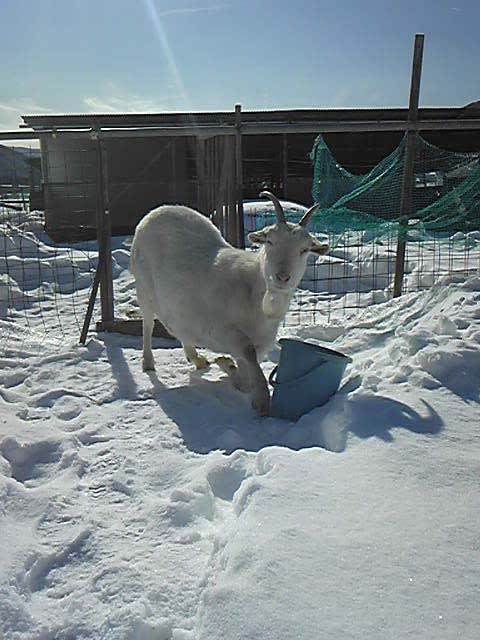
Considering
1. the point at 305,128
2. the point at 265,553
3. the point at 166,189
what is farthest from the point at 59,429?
the point at 166,189

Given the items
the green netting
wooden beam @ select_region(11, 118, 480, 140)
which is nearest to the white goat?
wooden beam @ select_region(11, 118, 480, 140)

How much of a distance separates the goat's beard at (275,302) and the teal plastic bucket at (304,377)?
313 millimetres

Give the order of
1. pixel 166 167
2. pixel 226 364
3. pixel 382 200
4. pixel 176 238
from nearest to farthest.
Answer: pixel 226 364
pixel 176 238
pixel 382 200
pixel 166 167

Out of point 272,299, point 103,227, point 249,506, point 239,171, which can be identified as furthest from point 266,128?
point 249,506

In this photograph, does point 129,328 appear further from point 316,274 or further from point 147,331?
point 316,274

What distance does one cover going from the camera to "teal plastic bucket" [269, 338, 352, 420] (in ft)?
14.6

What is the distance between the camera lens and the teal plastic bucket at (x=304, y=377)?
14.6 ft

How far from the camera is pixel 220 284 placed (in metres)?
5.23

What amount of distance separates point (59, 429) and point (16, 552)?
160 cm

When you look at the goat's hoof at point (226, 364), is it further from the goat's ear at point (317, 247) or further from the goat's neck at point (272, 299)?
the goat's ear at point (317, 247)

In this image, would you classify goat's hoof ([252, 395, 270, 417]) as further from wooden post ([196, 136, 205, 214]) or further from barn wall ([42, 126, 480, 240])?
barn wall ([42, 126, 480, 240])

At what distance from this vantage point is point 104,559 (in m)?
2.79

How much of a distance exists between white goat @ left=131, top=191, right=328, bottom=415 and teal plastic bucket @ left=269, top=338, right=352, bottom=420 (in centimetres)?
23

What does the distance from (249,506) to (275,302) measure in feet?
7.30
